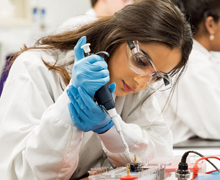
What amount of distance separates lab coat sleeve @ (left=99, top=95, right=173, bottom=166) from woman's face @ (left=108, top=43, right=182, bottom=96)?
0.16 m

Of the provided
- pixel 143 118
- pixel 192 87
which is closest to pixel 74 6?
pixel 192 87

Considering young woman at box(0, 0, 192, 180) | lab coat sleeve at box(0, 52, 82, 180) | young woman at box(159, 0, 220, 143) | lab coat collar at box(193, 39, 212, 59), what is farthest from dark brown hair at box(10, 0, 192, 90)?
lab coat collar at box(193, 39, 212, 59)

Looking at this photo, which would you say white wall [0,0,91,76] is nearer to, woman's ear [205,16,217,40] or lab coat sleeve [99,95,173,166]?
woman's ear [205,16,217,40]

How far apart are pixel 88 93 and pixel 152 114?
61 centimetres

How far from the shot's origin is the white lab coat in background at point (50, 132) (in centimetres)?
110

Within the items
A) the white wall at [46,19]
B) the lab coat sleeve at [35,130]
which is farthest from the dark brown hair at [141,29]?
the white wall at [46,19]

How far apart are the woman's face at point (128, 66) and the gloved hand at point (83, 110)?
0.81 ft

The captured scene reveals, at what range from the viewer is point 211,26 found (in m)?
2.56

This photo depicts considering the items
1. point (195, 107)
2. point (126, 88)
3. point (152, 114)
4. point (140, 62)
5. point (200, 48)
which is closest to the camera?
point (140, 62)

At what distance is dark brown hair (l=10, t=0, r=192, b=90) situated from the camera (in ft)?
4.27

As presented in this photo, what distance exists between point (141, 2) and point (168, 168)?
66cm

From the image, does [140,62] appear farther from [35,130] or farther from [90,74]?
[35,130]

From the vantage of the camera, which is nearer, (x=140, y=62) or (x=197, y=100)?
(x=140, y=62)

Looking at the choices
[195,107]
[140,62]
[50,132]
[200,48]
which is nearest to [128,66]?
[140,62]
